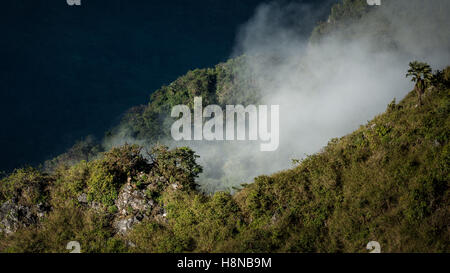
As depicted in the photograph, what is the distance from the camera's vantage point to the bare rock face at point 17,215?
1405 cm

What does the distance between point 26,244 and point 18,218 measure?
1747 millimetres

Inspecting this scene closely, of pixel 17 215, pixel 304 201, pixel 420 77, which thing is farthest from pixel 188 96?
pixel 304 201

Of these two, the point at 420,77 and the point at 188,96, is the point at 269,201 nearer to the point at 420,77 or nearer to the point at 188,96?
the point at 420,77

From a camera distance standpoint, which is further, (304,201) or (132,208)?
(132,208)

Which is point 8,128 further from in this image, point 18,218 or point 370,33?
point 370,33

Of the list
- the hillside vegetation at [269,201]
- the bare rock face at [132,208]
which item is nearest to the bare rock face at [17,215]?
the hillside vegetation at [269,201]

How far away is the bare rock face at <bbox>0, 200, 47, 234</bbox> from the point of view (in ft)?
46.1

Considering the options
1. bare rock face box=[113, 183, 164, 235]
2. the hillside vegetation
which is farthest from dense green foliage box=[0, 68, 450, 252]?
bare rock face box=[113, 183, 164, 235]

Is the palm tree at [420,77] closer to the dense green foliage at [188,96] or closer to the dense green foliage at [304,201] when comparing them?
the dense green foliage at [304,201]

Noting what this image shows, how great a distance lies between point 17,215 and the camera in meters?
14.3
